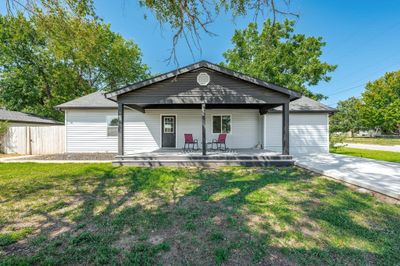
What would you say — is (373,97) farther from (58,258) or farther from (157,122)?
(58,258)

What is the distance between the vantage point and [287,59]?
18.6 meters

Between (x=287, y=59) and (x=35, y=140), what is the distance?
22012mm

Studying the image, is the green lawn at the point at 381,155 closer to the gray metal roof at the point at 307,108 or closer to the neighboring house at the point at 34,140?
the gray metal roof at the point at 307,108

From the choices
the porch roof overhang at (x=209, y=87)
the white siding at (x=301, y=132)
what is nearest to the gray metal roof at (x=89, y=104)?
the porch roof overhang at (x=209, y=87)

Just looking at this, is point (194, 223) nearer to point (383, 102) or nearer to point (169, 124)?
point (169, 124)

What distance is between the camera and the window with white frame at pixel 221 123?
11195 mm

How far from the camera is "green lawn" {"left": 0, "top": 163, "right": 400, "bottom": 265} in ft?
7.50

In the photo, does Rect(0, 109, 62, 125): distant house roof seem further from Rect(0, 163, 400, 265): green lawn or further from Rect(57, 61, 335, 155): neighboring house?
Rect(0, 163, 400, 265): green lawn

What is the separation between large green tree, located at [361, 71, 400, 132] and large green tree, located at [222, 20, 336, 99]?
89.0 ft

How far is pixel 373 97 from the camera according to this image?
36719 millimetres

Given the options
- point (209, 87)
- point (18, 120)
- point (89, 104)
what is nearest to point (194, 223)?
point (209, 87)

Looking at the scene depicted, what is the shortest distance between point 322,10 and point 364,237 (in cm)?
802

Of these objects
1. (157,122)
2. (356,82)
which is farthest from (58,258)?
(356,82)

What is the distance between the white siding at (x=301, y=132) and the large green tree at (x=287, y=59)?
7472mm
